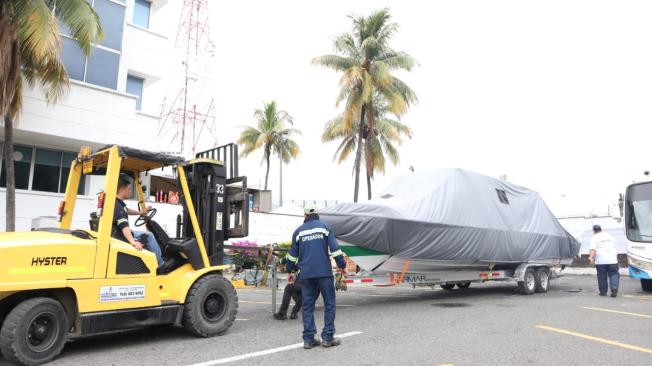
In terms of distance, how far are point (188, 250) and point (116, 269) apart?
1067mm

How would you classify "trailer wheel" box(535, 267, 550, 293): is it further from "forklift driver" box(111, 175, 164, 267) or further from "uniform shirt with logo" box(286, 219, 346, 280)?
"forklift driver" box(111, 175, 164, 267)

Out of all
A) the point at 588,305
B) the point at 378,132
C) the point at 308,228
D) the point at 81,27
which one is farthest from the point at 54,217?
the point at 378,132

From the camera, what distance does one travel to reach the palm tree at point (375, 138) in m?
28.4

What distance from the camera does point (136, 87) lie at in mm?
18188

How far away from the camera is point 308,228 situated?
20.8 feet

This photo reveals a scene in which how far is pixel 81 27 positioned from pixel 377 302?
10.2 metres

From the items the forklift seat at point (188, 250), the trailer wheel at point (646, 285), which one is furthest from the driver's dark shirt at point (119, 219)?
the trailer wheel at point (646, 285)

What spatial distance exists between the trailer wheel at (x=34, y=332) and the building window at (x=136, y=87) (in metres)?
14.3

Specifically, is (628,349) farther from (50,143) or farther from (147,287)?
(50,143)

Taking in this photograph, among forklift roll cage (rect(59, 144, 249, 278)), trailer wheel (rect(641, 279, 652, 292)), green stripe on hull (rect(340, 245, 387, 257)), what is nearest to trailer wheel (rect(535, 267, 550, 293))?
trailer wheel (rect(641, 279, 652, 292))

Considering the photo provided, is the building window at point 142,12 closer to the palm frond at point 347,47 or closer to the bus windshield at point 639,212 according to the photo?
the palm frond at point 347,47

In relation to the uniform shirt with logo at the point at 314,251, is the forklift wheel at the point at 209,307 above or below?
below

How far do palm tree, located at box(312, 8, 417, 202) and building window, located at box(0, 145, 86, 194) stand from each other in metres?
13.9

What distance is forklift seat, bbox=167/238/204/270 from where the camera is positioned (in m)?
6.52
